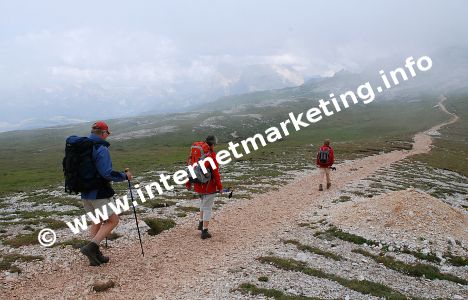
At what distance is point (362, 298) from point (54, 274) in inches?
429

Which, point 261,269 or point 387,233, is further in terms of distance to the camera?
point 387,233

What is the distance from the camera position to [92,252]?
1357 centimetres

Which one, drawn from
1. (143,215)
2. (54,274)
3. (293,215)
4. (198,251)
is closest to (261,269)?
(198,251)

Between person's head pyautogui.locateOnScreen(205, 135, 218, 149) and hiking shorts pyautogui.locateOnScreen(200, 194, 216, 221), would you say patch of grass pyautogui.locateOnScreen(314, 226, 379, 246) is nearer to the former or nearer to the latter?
hiking shorts pyautogui.locateOnScreen(200, 194, 216, 221)

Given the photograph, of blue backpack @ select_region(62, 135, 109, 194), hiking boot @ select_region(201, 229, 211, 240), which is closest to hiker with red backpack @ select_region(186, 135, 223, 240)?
hiking boot @ select_region(201, 229, 211, 240)

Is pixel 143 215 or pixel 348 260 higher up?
pixel 143 215

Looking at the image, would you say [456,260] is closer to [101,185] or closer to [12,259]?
[101,185]

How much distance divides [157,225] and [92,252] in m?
5.42

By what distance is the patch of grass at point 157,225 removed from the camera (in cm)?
1853

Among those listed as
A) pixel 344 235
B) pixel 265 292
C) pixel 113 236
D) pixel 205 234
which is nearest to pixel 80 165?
pixel 113 236

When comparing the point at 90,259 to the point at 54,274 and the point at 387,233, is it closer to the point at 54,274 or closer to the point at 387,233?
the point at 54,274

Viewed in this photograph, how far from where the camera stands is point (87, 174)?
12.6 metres

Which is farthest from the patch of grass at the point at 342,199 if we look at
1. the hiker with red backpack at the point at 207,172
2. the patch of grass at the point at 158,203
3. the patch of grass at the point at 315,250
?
the hiker with red backpack at the point at 207,172

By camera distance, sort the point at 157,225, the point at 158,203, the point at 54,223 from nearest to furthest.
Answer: the point at 157,225 < the point at 54,223 < the point at 158,203
